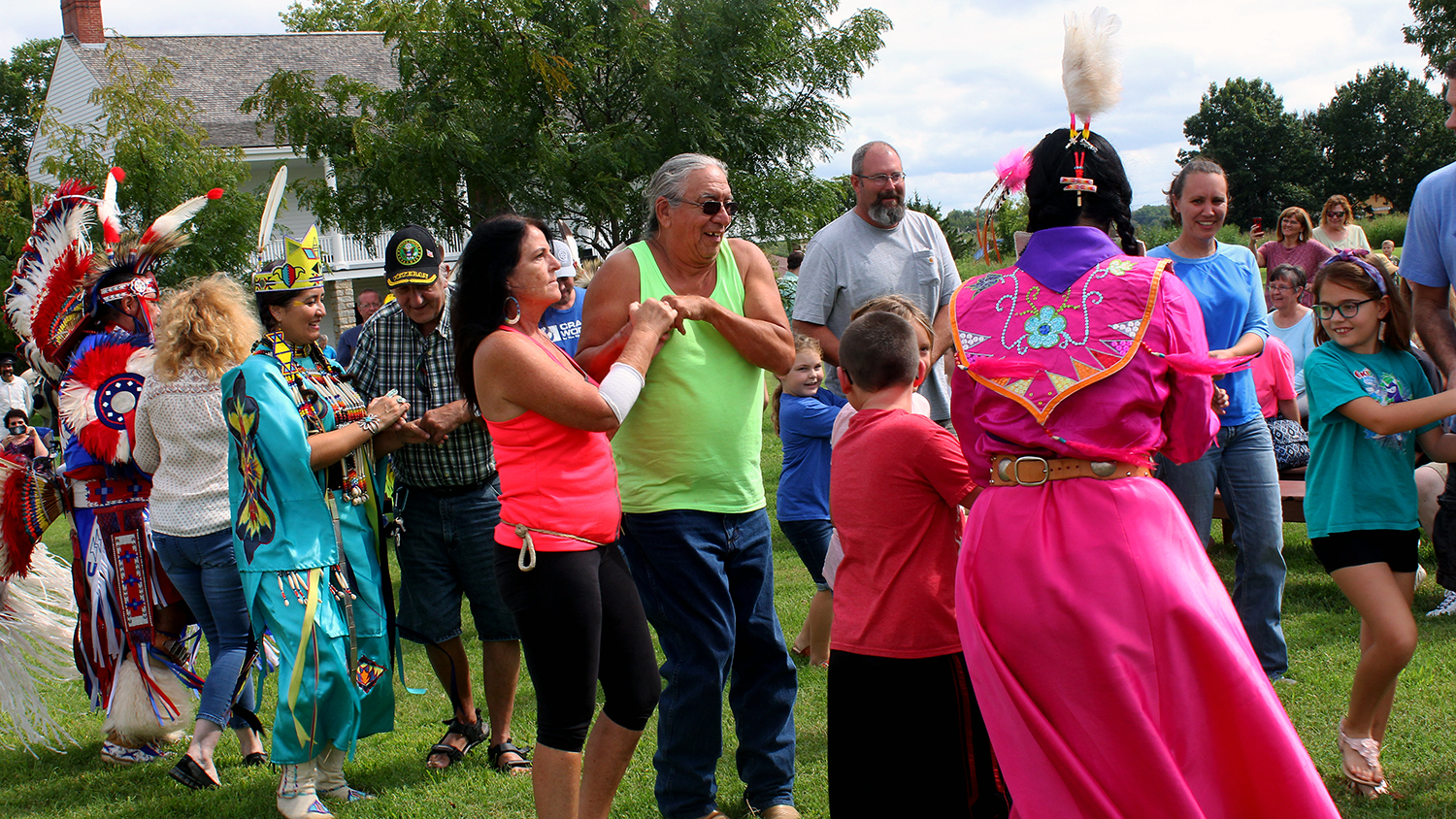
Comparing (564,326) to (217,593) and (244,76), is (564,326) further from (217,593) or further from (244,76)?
(244,76)

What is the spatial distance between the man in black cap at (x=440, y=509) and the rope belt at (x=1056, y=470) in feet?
7.94

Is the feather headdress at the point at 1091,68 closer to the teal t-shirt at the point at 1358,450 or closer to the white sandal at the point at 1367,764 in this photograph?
the teal t-shirt at the point at 1358,450

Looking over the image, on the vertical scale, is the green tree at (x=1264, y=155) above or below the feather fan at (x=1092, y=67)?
above

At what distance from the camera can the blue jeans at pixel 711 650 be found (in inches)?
130

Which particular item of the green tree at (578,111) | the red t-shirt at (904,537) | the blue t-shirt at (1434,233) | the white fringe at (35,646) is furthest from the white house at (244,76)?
the red t-shirt at (904,537)

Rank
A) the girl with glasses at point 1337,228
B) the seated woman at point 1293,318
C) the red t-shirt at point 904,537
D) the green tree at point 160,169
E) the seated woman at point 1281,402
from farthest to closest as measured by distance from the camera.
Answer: the green tree at point 160,169, the girl with glasses at point 1337,228, the seated woman at point 1293,318, the seated woman at point 1281,402, the red t-shirt at point 904,537

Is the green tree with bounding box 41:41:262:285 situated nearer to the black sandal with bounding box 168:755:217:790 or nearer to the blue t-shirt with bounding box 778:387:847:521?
the black sandal with bounding box 168:755:217:790

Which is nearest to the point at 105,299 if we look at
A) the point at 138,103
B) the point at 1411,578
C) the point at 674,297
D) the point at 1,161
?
the point at 674,297

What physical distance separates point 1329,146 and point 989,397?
190 ft

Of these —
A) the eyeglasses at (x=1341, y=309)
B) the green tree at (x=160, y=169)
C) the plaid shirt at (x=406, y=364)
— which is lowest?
the eyeglasses at (x=1341, y=309)

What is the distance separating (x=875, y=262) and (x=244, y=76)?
98.1ft

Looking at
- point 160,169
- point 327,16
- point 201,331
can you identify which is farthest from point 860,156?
point 327,16

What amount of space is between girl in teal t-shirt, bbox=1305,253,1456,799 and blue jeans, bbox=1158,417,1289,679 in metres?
0.56

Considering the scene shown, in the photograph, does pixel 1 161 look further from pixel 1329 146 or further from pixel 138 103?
pixel 1329 146
